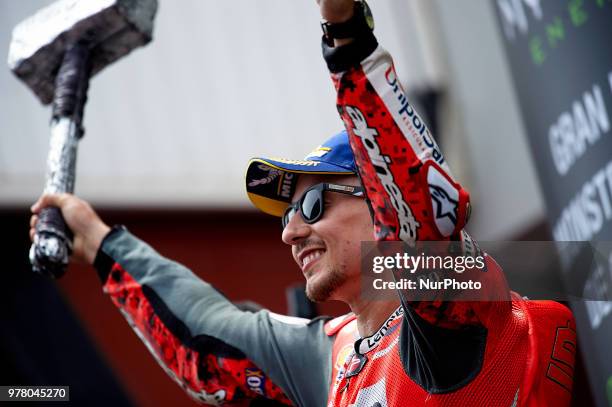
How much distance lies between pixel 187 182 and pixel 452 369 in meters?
4.14

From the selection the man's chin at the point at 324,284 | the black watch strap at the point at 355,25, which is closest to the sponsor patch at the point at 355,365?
the man's chin at the point at 324,284

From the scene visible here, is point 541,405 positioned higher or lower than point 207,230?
higher

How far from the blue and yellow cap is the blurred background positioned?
9.49 ft

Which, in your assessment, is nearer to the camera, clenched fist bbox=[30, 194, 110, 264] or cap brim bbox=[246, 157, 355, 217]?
cap brim bbox=[246, 157, 355, 217]

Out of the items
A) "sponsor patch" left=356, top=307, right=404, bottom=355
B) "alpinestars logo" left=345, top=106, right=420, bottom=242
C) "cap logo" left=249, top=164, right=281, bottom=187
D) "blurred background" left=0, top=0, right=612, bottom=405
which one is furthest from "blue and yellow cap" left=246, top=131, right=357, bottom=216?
"blurred background" left=0, top=0, right=612, bottom=405

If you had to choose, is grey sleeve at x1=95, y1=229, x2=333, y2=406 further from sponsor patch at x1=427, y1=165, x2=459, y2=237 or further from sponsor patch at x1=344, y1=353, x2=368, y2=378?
sponsor patch at x1=427, y1=165, x2=459, y2=237

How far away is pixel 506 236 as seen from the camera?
5840 mm

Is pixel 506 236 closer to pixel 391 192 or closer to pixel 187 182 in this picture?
pixel 187 182

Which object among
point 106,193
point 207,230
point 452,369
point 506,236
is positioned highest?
point 452,369

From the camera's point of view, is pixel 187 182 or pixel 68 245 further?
pixel 187 182

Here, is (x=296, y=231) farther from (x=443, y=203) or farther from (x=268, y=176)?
(x=443, y=203)

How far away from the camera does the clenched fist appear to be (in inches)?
92.0

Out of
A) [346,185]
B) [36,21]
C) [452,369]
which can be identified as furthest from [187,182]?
[452,369]

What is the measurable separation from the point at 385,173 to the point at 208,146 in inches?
171
